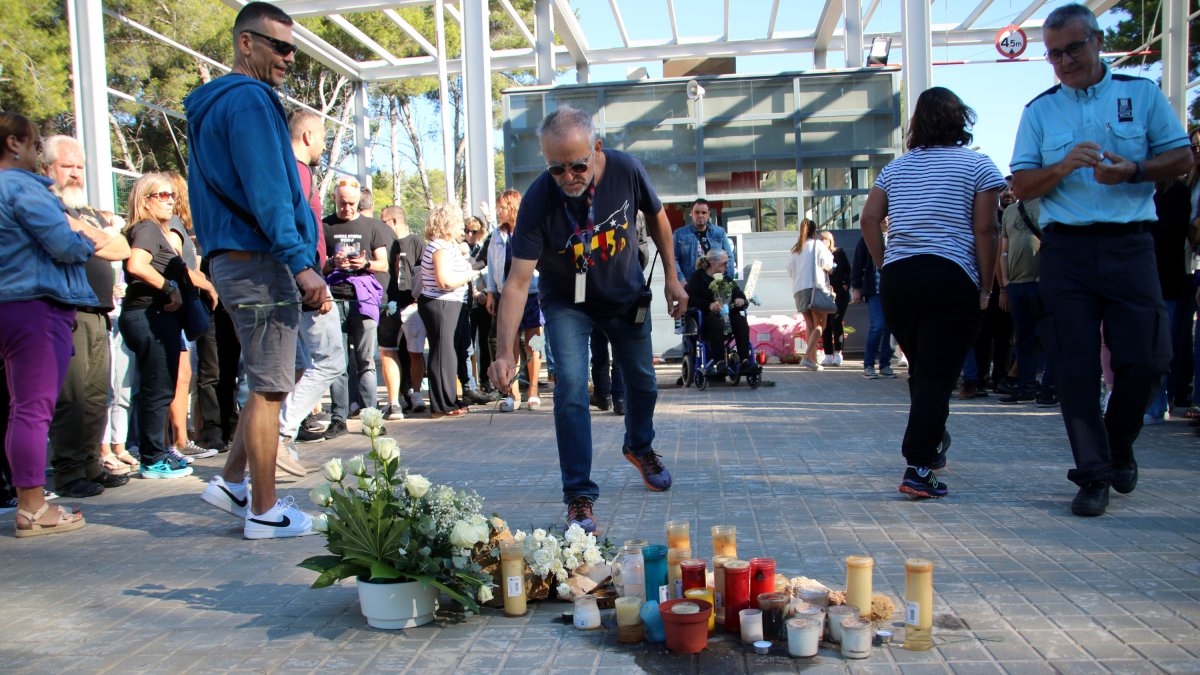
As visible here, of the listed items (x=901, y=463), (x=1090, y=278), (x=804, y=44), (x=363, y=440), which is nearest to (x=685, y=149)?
(x=804, y=44)

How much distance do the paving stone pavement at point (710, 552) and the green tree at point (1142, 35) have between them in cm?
1677

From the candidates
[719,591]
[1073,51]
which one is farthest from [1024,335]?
[719,591]

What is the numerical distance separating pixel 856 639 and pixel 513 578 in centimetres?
114

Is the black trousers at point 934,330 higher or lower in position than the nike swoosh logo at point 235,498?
higher

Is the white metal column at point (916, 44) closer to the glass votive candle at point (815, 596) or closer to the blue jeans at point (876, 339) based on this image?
the blue jeans at point (876, 339)

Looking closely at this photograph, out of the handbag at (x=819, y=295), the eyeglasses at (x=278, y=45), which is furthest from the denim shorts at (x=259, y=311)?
the handbag at (x=819, y=295)

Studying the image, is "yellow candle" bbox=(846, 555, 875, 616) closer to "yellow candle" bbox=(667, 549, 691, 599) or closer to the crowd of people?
"yellow candle" bbox=(667, 549, 691, 599)

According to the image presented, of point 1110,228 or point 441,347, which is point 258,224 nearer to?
Result: point 1110,228

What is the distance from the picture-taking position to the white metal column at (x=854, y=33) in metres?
18.7

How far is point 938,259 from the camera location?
492 centimetres

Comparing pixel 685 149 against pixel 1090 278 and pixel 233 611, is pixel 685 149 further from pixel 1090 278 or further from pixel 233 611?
pixel 233 611

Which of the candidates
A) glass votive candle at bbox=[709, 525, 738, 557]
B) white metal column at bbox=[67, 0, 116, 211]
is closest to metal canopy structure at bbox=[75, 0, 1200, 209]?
white metal column at bbox=[67, 0, 116, 211]

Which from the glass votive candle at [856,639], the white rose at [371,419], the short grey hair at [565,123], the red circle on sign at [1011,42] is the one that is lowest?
the glass votive candle at [856,639]

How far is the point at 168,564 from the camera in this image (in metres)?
4.25
